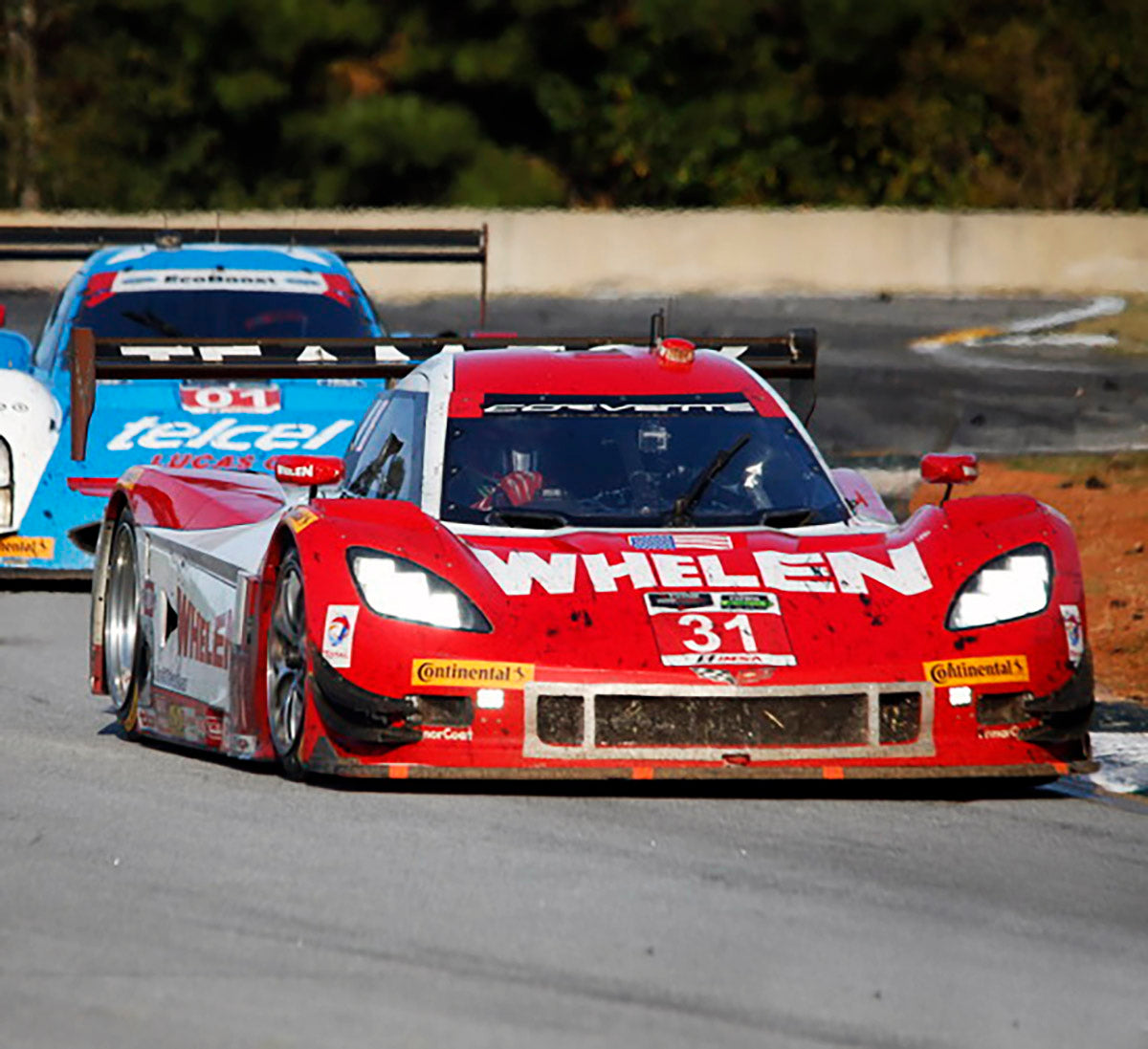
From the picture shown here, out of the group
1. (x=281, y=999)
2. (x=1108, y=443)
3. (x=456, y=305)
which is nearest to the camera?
(x=281, y=999)

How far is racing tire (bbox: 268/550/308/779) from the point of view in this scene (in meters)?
7.35

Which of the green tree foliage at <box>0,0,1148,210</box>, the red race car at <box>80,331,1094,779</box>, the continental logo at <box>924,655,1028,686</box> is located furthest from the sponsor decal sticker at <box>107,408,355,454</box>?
the green tree foliage at <box>0,0,1148,210</box>

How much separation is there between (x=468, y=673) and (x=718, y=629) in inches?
25.6

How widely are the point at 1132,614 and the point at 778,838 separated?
18.1 feet

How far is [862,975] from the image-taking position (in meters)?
5.31

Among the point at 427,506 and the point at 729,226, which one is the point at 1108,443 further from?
the point at 729,226

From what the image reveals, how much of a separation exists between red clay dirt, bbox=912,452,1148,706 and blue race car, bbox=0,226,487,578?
328 cm

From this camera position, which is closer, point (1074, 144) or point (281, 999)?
point (281, 999)

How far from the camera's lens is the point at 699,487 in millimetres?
8258

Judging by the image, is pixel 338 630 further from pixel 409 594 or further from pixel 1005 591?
pixel 1005 591

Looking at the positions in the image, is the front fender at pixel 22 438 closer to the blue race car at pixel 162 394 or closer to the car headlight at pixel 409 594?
the blue race car at pixel 162 394

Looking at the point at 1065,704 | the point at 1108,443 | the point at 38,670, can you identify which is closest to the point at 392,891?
the point at 1065,704

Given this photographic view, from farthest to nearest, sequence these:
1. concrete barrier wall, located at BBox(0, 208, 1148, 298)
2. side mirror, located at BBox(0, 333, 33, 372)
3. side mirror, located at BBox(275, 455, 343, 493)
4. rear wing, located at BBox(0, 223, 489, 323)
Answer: concrete barrier wall, located at BBox(0, 208, 1148, 298), rear wing, located at BBox(0, 223, 489, 323), side mirror, located at BBox(0, 333, 33, 372), side mirror, located at BBox(275, 455, 343, 493)

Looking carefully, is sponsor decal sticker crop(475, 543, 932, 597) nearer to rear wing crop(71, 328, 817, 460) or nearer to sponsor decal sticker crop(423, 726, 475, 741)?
sponsor decal sticker crop(423, 726, 475, 741)
